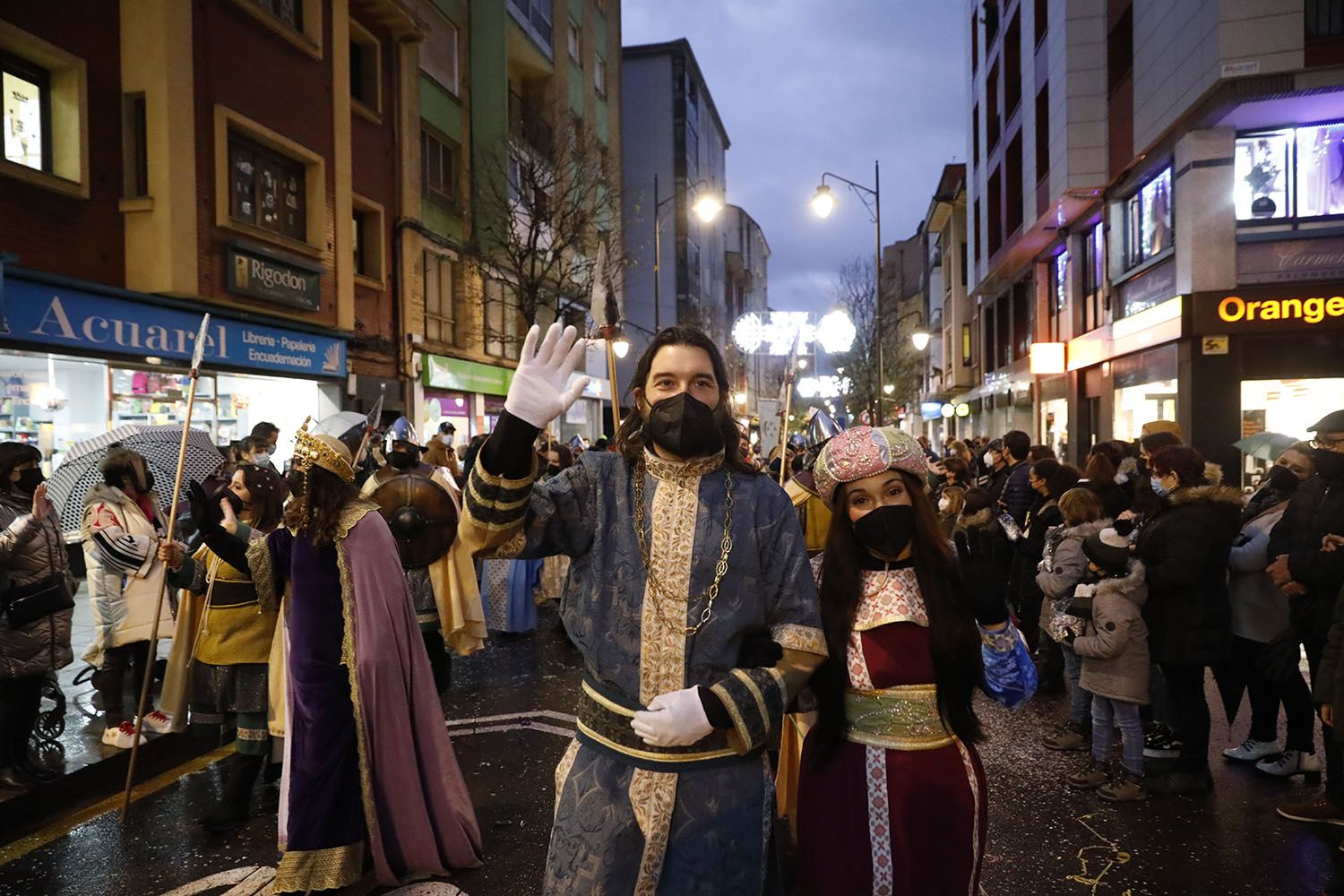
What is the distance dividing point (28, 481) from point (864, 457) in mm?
Answer: 5276

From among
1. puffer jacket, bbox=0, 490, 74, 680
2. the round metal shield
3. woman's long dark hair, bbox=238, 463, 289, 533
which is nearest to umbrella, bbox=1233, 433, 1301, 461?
the round metal shield

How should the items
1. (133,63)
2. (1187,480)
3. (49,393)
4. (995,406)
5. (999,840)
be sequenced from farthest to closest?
(995,406) → (133,63) → (49,393) → (1187,480) → (999,840)

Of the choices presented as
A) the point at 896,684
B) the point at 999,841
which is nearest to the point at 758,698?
the point at 896,684

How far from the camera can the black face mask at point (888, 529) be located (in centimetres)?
286

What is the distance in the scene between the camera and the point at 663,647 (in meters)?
2.34

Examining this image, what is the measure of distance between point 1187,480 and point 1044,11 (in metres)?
20.2

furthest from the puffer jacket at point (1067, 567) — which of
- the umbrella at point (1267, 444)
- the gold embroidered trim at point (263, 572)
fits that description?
the gold embroidered trim at point (263, 572)

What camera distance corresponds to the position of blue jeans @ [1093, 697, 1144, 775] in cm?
501

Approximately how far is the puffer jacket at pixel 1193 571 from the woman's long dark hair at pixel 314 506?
432cm

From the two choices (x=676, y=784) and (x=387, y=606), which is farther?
(x=387, y=606)

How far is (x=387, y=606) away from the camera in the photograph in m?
3.97

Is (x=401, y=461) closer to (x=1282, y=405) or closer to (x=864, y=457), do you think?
(x=864, y=457)

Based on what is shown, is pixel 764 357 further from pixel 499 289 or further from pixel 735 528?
pixel 735 528

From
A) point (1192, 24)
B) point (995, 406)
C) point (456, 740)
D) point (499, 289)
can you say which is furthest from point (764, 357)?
point (456, 740)
